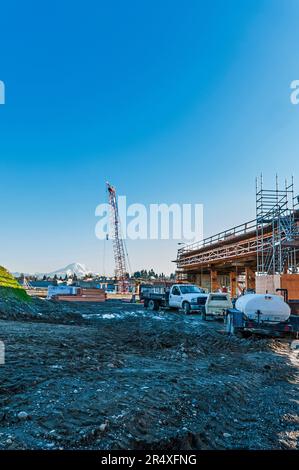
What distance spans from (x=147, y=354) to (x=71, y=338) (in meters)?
3.23

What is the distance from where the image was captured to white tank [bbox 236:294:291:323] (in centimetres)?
1299

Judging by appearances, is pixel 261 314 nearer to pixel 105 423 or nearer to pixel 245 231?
pixel 105 423

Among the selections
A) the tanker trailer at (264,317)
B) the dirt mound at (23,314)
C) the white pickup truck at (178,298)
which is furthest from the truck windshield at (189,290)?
the tanker trailer at (264,317)

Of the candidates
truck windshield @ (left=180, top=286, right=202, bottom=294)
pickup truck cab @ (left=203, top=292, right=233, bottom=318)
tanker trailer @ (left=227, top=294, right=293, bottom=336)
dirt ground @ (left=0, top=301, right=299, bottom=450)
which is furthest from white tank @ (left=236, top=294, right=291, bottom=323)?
truck windshield @ (left=180, top=286, right=202, bottom=294)

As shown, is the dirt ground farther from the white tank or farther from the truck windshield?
the truck windshield

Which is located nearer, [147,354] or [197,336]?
[147,354]

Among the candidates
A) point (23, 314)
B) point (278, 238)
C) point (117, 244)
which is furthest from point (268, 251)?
point (117, 244)

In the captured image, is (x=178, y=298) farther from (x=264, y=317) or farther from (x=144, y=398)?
(x=144, y=398)

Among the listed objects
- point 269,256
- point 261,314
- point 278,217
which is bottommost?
point 261,314

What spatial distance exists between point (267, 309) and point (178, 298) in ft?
41.8

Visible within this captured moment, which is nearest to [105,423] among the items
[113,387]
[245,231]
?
[113,387]

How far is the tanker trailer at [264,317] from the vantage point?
1272 centimetres

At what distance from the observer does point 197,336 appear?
44.6 feet
